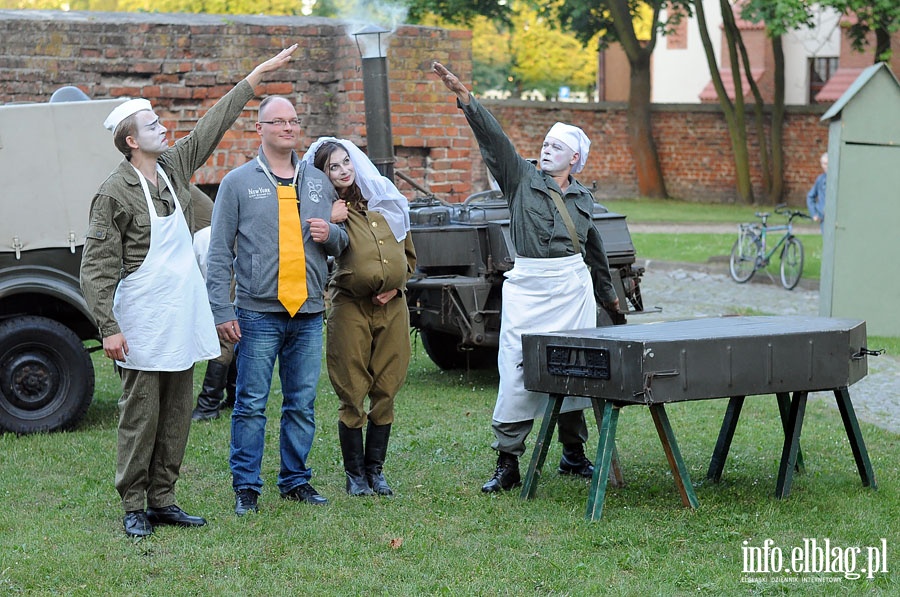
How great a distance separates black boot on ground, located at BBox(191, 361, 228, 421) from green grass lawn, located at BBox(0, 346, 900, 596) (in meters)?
0.57

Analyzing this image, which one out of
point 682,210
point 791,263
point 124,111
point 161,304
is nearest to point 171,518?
point 161,304

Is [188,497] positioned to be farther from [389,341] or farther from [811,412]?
[811,412]

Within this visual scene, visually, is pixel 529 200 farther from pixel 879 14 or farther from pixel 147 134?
pixel 879 14

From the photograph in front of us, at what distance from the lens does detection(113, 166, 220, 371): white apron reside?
18.0ft

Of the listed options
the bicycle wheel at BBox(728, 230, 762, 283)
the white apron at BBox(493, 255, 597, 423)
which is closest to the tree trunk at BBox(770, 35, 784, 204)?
the bicycle wheel at BBox(728, 230, 762, 283)

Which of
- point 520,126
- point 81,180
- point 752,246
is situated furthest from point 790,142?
point 81,180

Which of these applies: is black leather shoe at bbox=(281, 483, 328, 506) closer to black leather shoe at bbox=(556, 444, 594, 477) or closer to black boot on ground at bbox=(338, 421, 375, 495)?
black boot on ground at bbox=(338, 421, 375, 495)

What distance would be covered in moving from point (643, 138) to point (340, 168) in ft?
86.1

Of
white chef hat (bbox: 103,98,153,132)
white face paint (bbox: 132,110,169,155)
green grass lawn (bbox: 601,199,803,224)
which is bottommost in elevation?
green grass lawn (bbox: 601,199,803,224)

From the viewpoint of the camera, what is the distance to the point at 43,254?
820 centimetres

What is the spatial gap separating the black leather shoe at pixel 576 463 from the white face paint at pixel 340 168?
1930 millimetres

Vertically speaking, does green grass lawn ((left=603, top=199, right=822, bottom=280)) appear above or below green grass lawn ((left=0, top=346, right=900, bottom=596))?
below

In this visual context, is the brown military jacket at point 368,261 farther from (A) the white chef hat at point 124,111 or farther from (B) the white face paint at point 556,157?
(A) the white chef hat at point 124,111

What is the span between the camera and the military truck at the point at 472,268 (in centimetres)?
955
